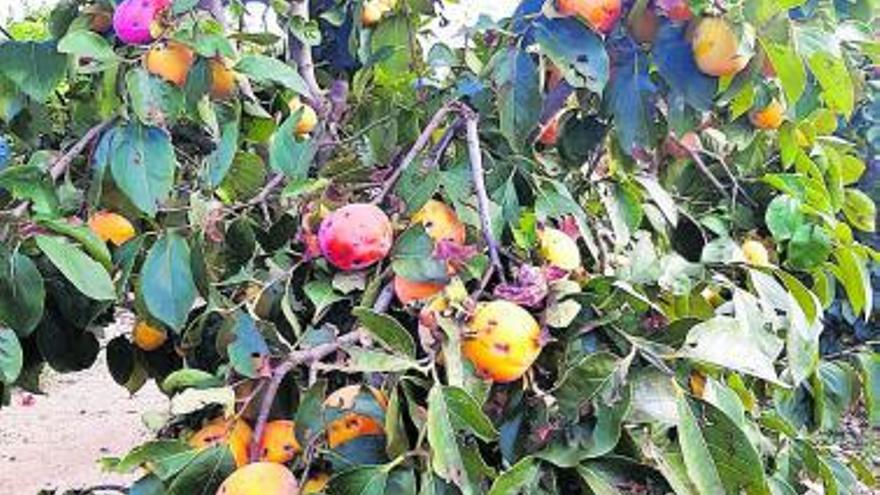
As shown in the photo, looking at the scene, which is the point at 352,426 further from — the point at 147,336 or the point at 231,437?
the point at 147,336

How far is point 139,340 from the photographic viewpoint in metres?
1.17

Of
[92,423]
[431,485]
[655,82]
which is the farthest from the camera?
[92,423]

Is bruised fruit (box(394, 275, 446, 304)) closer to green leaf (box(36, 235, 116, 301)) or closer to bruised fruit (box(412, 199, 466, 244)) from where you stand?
bruised fruit (box(412, 199, 466, 244))

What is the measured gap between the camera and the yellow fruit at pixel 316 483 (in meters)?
0.71

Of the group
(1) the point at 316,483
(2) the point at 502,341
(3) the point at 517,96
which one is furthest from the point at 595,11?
(1) the point at 316,483

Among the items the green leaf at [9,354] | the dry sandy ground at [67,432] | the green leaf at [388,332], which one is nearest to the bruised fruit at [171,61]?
the green leaf at [9,354]

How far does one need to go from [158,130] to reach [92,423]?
3702 millimetres

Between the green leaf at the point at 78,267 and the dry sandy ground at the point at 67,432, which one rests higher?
the green leaf at the point at 78,267

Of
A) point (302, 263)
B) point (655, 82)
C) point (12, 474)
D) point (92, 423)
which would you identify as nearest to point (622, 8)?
point (655, 82)

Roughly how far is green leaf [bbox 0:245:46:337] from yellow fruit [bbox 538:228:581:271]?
15.6 inches

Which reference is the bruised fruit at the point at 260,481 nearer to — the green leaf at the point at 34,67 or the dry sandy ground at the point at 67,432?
the green leaf at the point at 34,67

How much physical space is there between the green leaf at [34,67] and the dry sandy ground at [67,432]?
8.13 feet

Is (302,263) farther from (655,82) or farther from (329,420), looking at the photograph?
(655,82)

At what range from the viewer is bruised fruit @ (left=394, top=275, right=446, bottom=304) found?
30.0 inches
